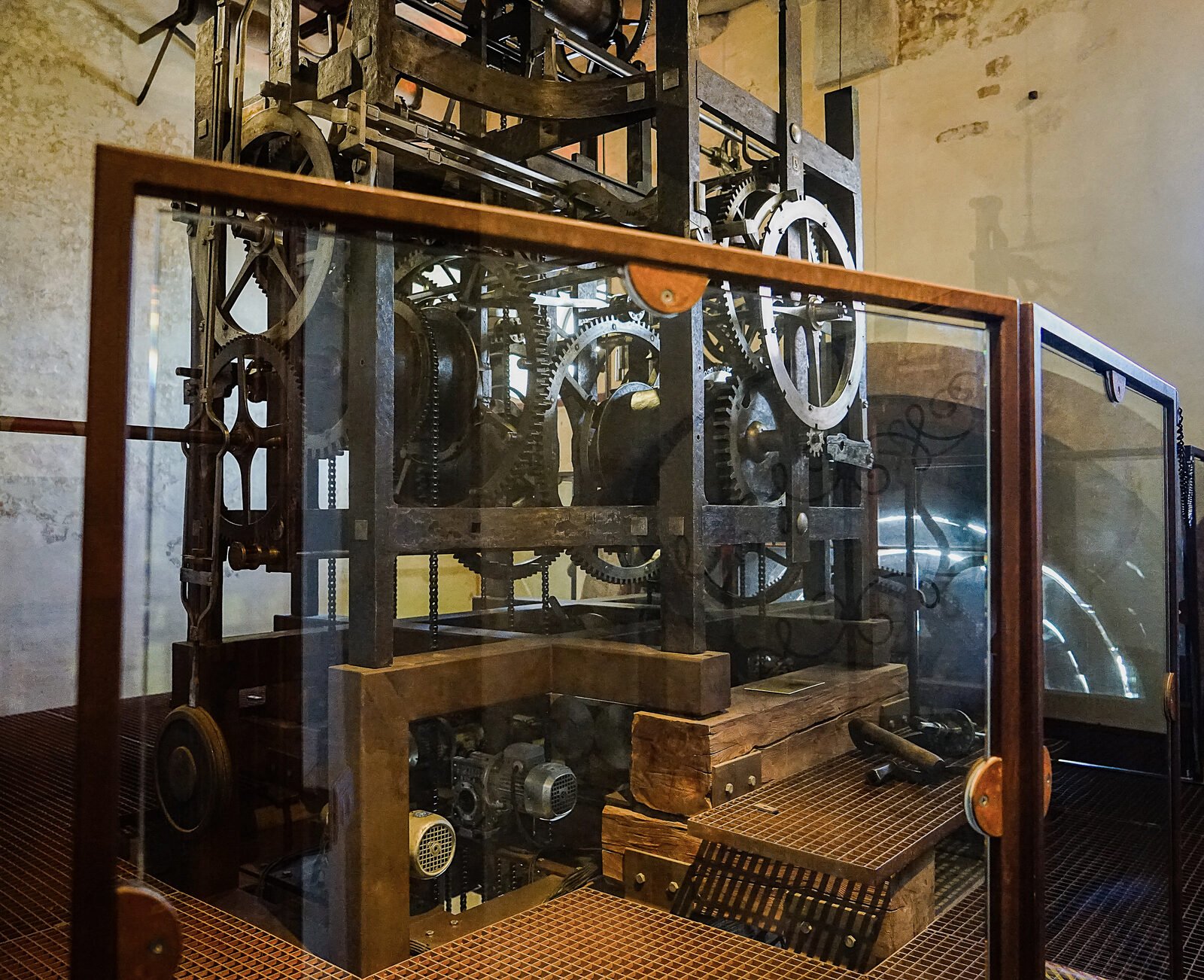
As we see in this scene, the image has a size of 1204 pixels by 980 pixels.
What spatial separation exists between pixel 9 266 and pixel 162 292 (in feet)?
13.6

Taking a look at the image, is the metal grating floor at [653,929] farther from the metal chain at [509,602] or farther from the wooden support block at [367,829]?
the metal chain at [509,602]

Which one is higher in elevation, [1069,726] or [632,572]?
[632,572]

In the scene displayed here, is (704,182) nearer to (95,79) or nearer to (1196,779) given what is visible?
(1196,779)

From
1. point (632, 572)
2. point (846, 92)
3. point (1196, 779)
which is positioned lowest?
point (1196, 779)

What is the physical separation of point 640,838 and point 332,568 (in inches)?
33.0

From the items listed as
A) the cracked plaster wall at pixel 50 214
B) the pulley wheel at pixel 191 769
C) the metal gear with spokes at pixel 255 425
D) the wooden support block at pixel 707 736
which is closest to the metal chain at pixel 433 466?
the metal gear with spokes at pixel 255 425

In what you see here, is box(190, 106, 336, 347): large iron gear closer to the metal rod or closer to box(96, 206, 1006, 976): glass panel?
box(96, 206, 1006, 976): glass panel

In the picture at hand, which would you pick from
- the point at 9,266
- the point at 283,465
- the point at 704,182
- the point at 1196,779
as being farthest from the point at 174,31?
the point at 1196,779

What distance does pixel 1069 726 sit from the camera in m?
1.61

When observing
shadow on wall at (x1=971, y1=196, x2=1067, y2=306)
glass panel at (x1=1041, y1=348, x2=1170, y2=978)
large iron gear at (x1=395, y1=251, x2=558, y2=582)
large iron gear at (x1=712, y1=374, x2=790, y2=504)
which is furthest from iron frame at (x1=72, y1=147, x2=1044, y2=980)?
shadow on wall at (x1=971, y1=196, x2=1067, y2=306)

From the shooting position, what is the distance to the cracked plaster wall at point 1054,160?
427 centimetres

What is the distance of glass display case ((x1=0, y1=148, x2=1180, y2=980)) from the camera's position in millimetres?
927

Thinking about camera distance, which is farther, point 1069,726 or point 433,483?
point 433,483

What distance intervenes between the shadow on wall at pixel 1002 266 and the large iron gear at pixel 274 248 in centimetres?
354
